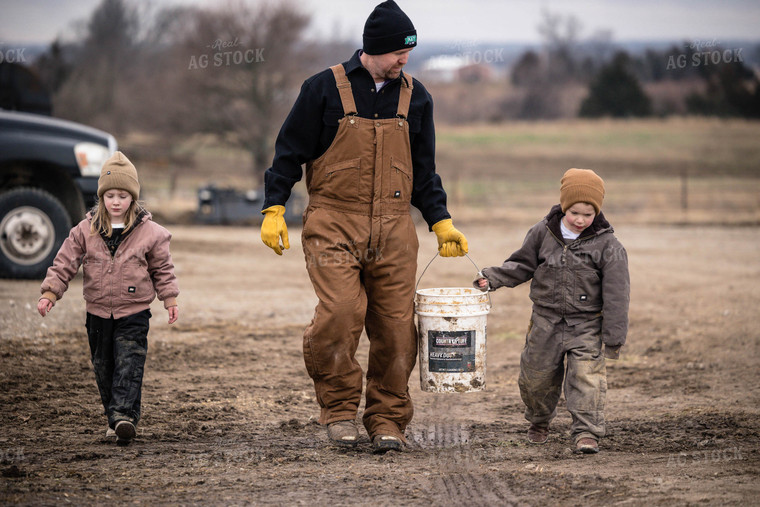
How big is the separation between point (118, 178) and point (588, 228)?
253 cm

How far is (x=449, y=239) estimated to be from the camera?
5.27 m

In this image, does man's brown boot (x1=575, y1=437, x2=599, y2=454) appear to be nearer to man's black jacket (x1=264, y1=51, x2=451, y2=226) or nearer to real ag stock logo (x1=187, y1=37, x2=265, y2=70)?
man's black jacket (x1=264, y1=51, x2=451, y2=226)

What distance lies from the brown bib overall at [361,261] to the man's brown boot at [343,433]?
0.18ft

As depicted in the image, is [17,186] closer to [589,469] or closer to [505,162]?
[589,469]

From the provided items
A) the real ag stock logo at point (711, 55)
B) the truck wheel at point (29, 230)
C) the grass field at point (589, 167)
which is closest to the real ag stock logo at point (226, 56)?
the grass field at point (589, 167)

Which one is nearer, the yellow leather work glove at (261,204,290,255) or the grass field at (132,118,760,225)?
the yellow leather work glove at (261,204,290,255)

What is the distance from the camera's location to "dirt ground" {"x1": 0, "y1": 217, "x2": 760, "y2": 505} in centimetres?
409

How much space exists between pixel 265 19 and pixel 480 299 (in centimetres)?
2269

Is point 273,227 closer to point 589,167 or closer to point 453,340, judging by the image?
point 453,340

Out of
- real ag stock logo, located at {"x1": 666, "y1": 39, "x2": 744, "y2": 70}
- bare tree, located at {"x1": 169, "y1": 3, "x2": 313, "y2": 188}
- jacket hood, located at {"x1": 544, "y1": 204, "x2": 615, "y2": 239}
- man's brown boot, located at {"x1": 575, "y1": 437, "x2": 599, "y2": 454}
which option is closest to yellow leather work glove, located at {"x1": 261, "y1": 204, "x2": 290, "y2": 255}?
jacket hood, located at {"x1": 544, "y1": 204, "x2": 615, "y2": 239}

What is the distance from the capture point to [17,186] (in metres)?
10.8

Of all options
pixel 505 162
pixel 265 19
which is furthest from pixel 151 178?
pixel 505 162

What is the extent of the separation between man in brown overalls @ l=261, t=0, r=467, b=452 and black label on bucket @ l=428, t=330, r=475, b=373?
0.46 ft

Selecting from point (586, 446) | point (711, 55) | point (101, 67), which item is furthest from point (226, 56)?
point (586, 446)
